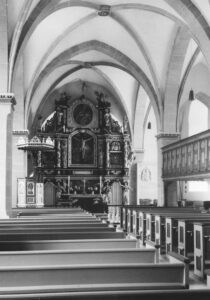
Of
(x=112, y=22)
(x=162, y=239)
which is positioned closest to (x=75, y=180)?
(x=112, y=22)

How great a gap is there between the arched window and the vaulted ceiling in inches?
155

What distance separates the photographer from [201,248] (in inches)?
330

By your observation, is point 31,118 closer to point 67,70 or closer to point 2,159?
point 67,70

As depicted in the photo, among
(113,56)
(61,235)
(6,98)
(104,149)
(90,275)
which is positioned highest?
(113,56)

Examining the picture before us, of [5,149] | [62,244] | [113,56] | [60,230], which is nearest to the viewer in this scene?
[62,244]

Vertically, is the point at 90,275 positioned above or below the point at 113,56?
below

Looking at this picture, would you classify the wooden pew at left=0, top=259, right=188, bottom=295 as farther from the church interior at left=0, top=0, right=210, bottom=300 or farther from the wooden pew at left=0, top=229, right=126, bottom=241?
the wooden pew at left=0, top=229, right=126, bottom=241

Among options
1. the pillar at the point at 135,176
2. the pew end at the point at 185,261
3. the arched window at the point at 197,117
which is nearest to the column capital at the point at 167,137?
the arched window at the point at 197,117

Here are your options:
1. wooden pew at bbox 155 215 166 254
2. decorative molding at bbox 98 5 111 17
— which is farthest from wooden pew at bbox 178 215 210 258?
decorative molding at bbox 98 5 111 17

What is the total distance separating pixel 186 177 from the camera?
57.9ft

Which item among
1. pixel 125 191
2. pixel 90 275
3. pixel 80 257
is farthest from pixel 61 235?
pixel 125 191

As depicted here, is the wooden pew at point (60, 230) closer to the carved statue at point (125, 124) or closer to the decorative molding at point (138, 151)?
the decorative molding at point (138, 151)

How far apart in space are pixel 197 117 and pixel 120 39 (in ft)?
27.9

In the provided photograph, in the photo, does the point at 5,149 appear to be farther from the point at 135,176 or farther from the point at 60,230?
the point at 135,176
